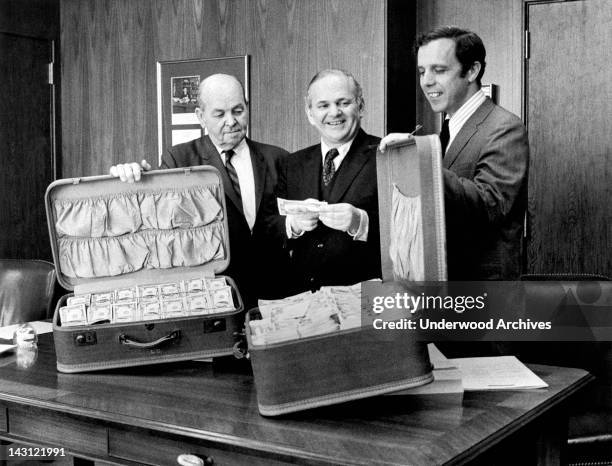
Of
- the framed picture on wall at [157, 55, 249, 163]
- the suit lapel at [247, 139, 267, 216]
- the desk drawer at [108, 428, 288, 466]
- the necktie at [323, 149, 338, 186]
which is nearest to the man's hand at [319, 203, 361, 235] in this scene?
the necktie at [323, 149, 338, 186]

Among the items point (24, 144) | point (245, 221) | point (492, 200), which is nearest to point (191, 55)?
point (24, 144)

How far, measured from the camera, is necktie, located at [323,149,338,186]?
3.10 meters

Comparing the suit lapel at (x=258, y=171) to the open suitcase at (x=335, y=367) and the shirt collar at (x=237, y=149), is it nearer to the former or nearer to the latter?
the shirt collar at (x=237, y=149)

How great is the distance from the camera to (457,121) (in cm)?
286

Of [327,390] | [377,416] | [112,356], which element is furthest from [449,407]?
[112,356]

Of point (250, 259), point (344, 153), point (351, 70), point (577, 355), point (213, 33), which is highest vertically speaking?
point (213, 33)

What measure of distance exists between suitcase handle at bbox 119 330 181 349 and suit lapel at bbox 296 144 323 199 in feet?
3.34

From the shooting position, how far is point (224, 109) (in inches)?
125

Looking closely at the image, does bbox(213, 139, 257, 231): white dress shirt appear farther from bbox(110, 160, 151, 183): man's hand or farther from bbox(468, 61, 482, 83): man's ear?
bbox(468, 61, 482, 83): man's ear

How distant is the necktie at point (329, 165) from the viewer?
310cm

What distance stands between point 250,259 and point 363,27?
2.05 metres

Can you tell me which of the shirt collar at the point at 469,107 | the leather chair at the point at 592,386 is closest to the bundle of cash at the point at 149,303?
the shirt collar at the point at 469,107

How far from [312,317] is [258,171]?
154cm

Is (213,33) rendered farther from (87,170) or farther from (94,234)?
(94,234)
